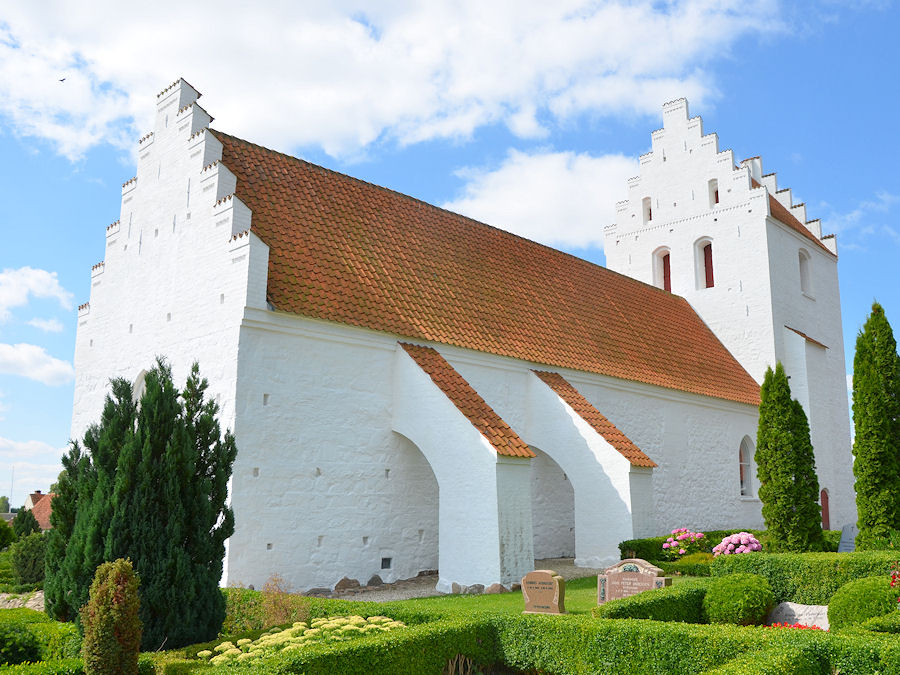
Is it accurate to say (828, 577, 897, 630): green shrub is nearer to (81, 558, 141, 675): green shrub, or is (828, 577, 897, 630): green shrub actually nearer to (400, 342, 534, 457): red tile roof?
(400, 342, 534, 457): red tile roof

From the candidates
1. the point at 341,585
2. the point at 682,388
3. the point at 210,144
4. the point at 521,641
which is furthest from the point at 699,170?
the point at 521,641

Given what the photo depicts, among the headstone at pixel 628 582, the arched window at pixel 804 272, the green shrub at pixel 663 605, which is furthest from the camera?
the arched window at pixel 804 272

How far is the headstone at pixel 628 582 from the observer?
9.88 m

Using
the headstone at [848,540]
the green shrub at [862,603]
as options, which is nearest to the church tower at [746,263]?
the headstone at [848,540]

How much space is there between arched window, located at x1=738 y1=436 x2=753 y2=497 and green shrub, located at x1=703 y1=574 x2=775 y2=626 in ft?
38.4

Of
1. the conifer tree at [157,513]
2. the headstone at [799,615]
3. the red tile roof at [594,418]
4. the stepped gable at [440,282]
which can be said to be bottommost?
the headstone at [799,615]

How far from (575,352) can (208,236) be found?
817 centimetres

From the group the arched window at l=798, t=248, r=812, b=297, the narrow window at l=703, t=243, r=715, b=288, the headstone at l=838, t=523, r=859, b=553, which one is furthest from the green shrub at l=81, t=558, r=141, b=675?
the arched window at l=798, t=248, r=812, b=297

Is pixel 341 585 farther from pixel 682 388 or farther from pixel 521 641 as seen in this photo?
pixel 682 388

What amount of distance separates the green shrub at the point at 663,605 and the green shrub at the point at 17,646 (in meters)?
5.89

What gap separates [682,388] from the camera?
18406mm

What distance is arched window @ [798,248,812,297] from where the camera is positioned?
2491 centimetres

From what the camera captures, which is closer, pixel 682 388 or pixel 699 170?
pixel 682 388

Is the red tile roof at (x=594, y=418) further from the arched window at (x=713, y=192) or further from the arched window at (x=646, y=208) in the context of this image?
the arched window at (x=646, y=208)
